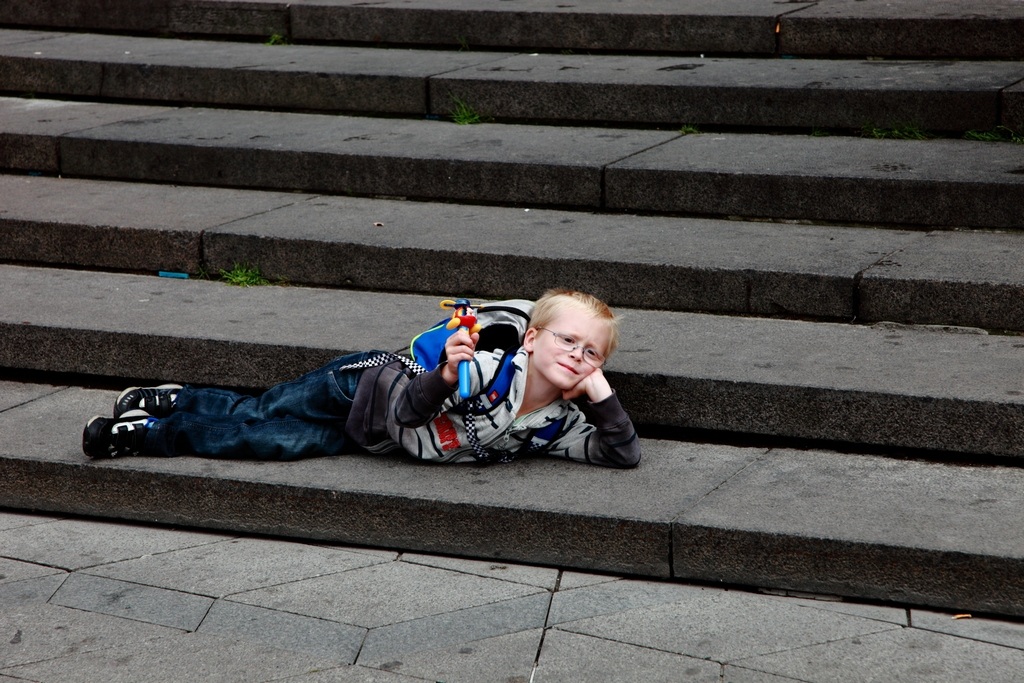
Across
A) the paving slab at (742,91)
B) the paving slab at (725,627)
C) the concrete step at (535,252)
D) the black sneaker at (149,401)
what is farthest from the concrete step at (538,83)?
the paving slab at (725,627)

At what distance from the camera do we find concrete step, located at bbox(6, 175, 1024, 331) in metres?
4.02

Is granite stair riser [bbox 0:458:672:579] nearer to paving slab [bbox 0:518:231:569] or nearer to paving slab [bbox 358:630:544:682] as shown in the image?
paving slab [bbox 0:518:231:569]

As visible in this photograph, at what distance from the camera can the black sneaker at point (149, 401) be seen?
378 centimetres

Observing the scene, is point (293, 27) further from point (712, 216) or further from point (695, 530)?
point (695, 530)

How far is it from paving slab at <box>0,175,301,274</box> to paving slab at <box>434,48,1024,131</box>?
4.10ft

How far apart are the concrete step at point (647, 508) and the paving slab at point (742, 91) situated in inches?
91.0

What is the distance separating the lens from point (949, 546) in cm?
290

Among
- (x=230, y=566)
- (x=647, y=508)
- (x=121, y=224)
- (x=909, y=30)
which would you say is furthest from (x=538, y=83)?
(x=230, y=566)

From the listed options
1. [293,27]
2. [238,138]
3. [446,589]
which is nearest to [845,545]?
[446,589]

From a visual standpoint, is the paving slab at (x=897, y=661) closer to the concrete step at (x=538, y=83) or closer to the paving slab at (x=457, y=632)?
the paving slab at (x=457, y=632)

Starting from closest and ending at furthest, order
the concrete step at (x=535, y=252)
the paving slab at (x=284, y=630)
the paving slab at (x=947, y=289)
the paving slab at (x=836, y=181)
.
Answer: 1. the paving slab at (x=284, y=630)
2. the paving slab at (x=947, y=289)
3. the concrete step at (x=535, y=252)
4. the paving slab at (x=836, y=181)

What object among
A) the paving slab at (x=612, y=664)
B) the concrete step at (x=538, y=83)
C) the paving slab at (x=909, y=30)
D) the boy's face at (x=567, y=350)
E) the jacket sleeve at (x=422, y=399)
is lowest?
the paving slab at (x=612, y=664)

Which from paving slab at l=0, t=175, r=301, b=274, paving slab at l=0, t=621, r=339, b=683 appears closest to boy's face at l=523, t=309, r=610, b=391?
paving slab at l=0, t=621, r=339, b=683

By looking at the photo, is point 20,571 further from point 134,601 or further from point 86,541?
point 134,601
